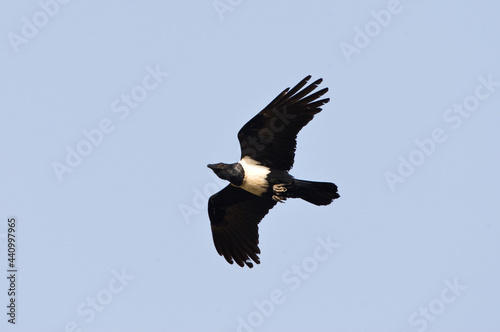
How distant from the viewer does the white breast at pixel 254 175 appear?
19.8 metres

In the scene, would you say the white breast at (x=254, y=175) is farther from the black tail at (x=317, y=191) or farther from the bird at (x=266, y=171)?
the black tail at (x=317, y=191)

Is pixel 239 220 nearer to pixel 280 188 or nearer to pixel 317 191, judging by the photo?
pixel 280 188

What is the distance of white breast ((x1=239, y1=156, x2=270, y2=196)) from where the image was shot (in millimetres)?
19797

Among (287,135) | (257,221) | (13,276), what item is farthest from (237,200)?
(13,276)

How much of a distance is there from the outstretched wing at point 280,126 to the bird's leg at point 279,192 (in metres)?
0.47

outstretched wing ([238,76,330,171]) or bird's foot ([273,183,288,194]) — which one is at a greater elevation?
outstretched wing ([238,76,330,171])

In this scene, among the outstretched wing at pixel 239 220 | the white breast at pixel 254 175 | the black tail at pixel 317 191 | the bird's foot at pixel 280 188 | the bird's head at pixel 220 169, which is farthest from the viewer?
the outstretched wing at pixel 239 220

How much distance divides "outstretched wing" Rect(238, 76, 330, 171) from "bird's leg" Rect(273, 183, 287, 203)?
1.55ft

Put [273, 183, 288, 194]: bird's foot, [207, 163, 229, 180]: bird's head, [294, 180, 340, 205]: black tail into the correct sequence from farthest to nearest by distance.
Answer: [207, 163, 229, 180]: bird's head
[273, 183, 288, 194]: bird's foot
[294, 180, 340, 205]: black tail

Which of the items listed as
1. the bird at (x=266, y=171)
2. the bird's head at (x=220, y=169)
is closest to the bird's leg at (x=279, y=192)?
the bird at (x=266, y=171)

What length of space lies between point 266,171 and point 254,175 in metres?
0.28

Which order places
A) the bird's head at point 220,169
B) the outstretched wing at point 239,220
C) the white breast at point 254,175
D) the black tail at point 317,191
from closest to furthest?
the black tail at point 317,191
the white breast at point 254,175
the bird's head at point 220,169
the outstretched wing at point 239,220

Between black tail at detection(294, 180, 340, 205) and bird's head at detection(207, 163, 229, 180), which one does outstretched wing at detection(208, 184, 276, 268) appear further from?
black tail at detection(294, 180, 340, 205)

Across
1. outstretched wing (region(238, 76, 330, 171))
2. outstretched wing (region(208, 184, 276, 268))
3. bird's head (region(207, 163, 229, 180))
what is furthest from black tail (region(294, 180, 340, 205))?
outstretched wing (region(208, 184, 276, 268))
